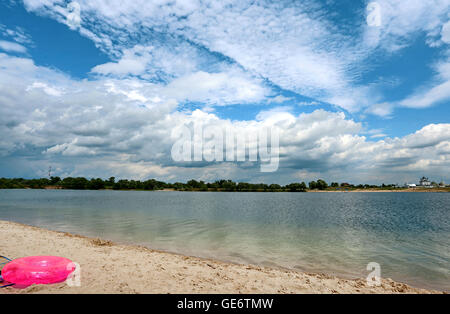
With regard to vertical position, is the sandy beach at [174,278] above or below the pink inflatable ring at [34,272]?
below

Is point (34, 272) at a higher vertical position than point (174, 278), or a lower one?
higher

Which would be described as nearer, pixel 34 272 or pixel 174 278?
pixel 34 272

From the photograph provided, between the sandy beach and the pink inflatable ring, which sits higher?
the pink inflatable ring

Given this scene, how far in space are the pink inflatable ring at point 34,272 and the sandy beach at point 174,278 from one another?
381mm

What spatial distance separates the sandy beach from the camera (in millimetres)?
8469

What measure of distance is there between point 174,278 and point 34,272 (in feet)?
16.5

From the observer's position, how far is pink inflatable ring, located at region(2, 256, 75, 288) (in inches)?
332

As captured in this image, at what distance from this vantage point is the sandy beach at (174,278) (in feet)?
27.8

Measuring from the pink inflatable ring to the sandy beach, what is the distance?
0.38 metres

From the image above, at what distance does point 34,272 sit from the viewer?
8586 millimetres

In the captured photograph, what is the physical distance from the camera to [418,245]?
19.3m
